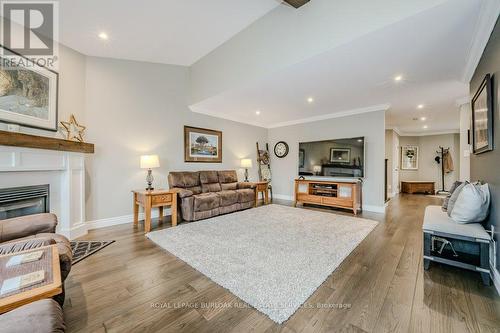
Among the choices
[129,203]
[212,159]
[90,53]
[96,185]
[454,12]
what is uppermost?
[90,53]

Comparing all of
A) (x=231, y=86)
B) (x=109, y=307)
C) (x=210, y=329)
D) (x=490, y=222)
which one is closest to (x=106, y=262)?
(x=109, y=307)

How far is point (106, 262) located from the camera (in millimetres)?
2248

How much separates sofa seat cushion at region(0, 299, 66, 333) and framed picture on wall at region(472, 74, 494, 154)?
3.49m

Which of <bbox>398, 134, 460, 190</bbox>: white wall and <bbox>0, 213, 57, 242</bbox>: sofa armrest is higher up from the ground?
<bbox>398, 134, 460, 190</bbox>: white wall

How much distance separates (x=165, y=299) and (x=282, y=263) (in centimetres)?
117

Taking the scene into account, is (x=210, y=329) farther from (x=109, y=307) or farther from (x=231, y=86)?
(x=231, y=86)

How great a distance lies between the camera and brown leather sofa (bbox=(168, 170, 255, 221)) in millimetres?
3850

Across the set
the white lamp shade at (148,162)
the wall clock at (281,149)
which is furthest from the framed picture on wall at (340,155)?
the white lamp shade at (148,162)

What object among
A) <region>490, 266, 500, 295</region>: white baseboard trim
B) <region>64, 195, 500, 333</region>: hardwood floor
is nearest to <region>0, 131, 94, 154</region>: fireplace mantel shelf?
<region>64, 195, 500, 333</region>: hardwood floor

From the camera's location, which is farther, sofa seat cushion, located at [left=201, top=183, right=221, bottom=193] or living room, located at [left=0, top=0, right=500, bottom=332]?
sofa seat cushion, located at [left=201, top=183, right=221, bottom=193]

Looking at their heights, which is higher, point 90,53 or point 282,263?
point 90,53

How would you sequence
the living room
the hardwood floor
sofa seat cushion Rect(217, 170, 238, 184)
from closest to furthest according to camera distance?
the hardwood floor, the living room, sofa seat cushion Rect(217, 170, 238, 184)

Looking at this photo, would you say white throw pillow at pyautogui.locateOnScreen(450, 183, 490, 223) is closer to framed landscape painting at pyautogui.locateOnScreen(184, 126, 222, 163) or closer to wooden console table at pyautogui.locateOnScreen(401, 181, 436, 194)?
framed landscape painting at pyautogui.locateOnScreen(184, 126, 222, 163)

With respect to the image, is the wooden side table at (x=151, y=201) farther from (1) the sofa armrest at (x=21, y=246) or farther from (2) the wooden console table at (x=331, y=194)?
(2) the wooden console table at (x=331, y=194)
